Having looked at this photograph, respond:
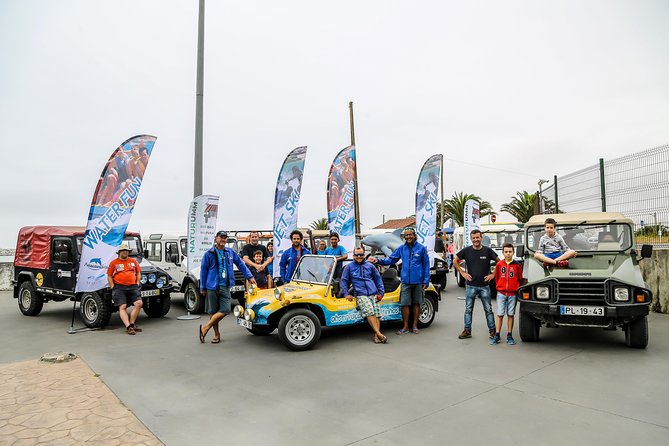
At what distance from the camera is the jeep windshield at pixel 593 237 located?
23.4ft

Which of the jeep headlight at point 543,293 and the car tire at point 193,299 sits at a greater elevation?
the jeep headlight at point 543,293

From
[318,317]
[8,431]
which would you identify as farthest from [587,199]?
[8,431]

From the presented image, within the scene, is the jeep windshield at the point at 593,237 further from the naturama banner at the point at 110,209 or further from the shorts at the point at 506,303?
the naturama banner at the point at 110,209

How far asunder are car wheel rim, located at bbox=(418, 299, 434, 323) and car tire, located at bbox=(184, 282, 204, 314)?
16.7 ft

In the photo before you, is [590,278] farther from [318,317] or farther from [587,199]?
[587,199]

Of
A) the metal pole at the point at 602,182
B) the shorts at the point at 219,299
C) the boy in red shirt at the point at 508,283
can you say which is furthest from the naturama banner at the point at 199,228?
the metal pole at the point at 602,182

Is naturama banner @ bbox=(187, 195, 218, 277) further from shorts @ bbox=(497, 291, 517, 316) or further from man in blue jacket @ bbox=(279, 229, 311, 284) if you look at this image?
shorts @ bbox=(497, 291, 517, 316)

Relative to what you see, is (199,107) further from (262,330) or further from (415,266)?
(415,266)

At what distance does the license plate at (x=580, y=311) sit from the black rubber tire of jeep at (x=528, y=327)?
605 millimetres

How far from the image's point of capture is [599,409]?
13.8 ft

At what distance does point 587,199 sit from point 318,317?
29.4 feet

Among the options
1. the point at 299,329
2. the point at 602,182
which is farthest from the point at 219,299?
the point at 602,182

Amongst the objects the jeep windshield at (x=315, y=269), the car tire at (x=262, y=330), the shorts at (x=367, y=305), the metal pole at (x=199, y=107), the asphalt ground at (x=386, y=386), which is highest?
the metal pole at (x=199, y=107)

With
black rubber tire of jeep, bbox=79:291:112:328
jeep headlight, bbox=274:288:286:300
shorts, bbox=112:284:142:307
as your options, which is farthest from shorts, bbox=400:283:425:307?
black rubber tire of jeep, bbox=79:291:112:328
